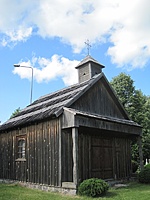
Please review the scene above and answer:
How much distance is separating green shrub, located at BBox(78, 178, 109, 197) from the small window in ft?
18.8

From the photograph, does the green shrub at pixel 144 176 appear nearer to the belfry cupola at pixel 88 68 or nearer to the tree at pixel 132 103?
the belfry cupola at pixel 88 68

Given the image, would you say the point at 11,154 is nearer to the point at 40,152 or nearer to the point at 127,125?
the point at 40,152

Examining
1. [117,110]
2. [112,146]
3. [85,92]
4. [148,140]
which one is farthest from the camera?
[148,140]

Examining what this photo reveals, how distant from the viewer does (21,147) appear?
622 inches

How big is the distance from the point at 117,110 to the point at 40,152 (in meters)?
6.69

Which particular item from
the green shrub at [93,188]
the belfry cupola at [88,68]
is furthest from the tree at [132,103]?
the green shrub at [93,188]

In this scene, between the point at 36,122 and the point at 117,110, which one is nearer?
the point at 36,122

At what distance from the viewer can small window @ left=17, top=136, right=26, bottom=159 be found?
50.7ft

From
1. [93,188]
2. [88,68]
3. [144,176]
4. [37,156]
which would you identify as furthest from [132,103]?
[93,188]

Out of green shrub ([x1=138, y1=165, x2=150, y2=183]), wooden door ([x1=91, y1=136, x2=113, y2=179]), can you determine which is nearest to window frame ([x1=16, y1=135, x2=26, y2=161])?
wooden door ([x1=91, y1=136, x2=113, y2=179])

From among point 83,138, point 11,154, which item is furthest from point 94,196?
point 11,154

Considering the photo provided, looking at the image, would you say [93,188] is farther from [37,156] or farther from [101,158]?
[37,156]

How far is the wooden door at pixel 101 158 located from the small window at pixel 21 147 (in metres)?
4.29

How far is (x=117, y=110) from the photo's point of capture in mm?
17781
